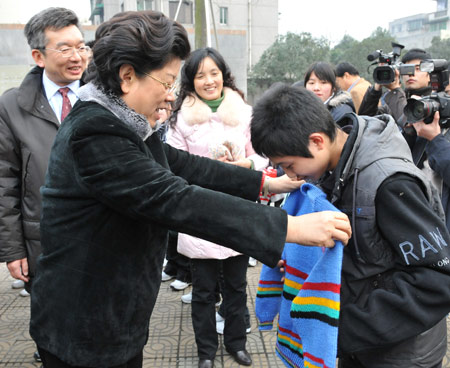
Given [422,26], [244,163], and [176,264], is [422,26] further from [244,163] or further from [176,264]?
[244,163]

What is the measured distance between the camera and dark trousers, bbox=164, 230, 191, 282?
174 inches

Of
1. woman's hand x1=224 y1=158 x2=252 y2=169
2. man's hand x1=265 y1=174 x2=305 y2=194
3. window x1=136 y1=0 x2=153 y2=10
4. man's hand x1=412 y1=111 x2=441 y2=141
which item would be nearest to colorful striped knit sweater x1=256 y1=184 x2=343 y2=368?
man's hand x1=265 y1=174 x2=305 y2=194

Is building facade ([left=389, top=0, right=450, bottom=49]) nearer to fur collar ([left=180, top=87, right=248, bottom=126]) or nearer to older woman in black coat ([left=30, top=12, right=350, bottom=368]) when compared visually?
fur collar ([left=180, top=87, right=248, bottom=126])

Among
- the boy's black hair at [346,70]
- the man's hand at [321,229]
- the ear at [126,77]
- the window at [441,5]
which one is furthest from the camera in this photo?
the window at [441,5]

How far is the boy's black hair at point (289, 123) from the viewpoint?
1521 mm

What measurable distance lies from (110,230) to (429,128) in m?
2.24

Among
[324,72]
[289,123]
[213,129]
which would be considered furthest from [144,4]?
[289,123]

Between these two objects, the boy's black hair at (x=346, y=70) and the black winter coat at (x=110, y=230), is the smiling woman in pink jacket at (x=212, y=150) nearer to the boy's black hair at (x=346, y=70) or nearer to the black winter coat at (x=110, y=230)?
the black winter coat at (x=110, y=230)

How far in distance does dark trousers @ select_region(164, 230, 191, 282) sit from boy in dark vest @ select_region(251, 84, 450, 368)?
289cm

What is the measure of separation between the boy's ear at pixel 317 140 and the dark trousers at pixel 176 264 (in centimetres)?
293

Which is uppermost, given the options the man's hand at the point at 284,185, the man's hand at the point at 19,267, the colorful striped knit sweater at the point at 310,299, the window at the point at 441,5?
the window at the point at 441,5

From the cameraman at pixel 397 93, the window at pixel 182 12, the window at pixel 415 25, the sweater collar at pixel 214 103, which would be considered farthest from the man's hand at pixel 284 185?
the window at pixel 415 25

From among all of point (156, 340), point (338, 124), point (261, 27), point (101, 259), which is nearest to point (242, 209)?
point (101, 259)

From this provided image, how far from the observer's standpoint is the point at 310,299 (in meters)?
1.46
